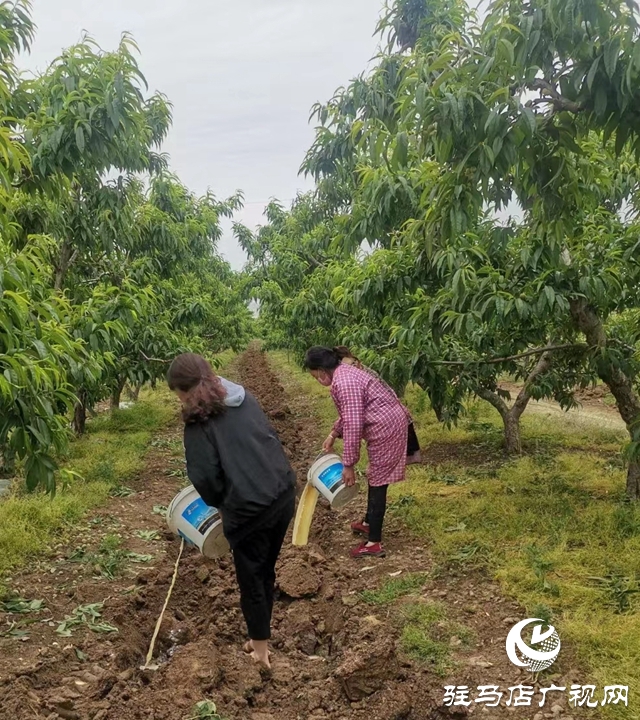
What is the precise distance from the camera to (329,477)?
4457 millimetres

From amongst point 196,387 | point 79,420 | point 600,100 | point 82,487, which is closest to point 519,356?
point 600,100

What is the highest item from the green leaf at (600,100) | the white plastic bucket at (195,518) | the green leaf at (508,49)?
the green leaf at (508,49)

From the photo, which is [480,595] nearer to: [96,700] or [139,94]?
[96,700]

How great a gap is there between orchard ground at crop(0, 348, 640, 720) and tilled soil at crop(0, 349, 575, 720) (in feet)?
0.03

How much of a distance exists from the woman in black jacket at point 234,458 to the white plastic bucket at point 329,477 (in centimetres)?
128

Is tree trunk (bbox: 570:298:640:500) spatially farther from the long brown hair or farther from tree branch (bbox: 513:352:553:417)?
the long brown hair

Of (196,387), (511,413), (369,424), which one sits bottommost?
(511,413)

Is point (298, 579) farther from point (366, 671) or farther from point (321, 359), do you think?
point (321, 359)

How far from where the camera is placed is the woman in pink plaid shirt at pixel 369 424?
14.5 ft

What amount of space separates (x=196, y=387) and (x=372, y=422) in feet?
6.28

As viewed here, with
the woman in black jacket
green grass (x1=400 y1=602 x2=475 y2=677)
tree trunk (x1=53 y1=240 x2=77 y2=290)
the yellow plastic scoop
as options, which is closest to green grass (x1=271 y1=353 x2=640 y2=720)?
green grass (x1=400 y1=602 x2=475 y2=677)

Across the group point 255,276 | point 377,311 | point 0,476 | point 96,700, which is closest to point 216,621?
point 96,700

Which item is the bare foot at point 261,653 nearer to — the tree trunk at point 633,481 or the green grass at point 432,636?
the green grass at point 432,636

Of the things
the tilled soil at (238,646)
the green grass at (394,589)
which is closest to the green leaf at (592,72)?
the tilled soil at (238,646)
